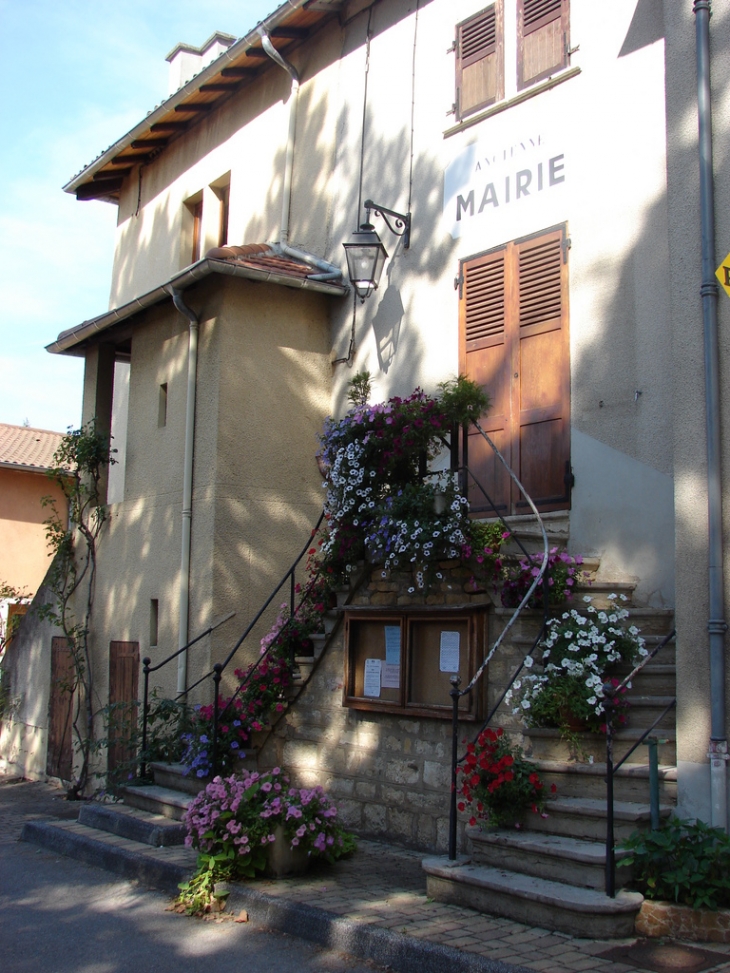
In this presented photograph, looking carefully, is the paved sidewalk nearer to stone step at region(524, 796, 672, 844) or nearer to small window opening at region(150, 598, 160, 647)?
stone step at region(524, 796, 672, 844)

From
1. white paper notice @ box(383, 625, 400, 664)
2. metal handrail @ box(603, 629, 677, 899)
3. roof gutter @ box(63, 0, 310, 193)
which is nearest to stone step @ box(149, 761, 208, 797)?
white paper notice @ box(383, 625, 400, 664)

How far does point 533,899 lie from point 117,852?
3.73 m

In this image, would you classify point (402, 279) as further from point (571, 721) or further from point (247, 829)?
point (247, 829)

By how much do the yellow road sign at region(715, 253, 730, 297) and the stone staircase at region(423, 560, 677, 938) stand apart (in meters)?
2.28

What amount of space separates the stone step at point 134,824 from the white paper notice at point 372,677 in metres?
1.68

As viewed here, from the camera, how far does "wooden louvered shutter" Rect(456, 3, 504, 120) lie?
9.02m

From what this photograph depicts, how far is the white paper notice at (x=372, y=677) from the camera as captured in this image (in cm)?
769

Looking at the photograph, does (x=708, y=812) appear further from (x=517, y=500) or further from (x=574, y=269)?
(x=574, y=269)

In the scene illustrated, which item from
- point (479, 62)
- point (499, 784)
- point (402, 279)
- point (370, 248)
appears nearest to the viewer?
point (499, 784)

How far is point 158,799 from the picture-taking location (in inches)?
332

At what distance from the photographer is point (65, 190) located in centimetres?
1474

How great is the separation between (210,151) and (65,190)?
3070 millimetres

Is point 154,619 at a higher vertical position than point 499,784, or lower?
higher

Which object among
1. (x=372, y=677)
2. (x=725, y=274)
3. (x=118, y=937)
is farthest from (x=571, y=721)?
(x=118, y=937)
